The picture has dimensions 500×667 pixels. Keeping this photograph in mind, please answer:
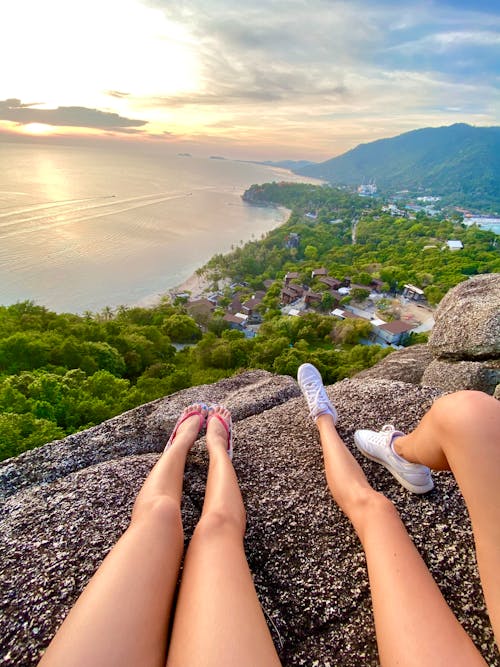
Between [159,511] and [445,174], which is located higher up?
[445,174]

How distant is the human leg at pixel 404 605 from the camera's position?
4.36ft

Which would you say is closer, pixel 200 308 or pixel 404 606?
pixel 404 606

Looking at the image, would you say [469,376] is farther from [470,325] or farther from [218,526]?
[218,526]

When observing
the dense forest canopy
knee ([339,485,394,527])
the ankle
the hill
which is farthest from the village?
knee ([339,485,394,527])

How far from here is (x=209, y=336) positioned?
20719 mm

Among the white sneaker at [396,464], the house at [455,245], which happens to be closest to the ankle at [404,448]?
the white sneaker at [396,464]

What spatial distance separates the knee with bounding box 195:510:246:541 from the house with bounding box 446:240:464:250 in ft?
182

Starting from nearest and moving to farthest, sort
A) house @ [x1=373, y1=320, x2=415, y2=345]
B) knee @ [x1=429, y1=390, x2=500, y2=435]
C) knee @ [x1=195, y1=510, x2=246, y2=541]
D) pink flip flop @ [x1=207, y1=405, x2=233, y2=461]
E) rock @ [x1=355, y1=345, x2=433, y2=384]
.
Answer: knee @ [x1=429, y1=390, x2=500, y2=435] → knee @ [x1=195, y1=510, x2=246, y2=541] → pink flip flop @ [x1=207, y1=405, x2=233, y2=461] → rock @ [x1=355, y1=345, x2=433, y2=384] → house @ [x1=373, y1=320, x2=415, y2=345]

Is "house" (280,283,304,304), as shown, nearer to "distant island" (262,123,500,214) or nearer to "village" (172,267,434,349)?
"village" (172,267,434,349)

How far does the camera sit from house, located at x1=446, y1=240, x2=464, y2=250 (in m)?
48.8

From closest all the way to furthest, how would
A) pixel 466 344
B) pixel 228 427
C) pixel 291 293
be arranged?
pixel 228 427 < pixel 466 344 < pixel 291 293

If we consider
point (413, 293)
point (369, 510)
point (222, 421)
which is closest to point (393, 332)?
point (413, 293)

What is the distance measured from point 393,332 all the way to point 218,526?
25719mm

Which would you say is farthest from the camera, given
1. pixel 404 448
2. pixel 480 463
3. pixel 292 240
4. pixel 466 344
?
pixel 292 240
